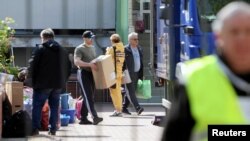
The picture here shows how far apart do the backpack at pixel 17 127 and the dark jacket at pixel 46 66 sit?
0.49 meters

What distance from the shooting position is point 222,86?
275cm

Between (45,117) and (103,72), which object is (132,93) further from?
(45,117)

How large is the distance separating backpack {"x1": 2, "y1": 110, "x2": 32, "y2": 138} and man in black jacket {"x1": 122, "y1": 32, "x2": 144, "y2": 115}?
4.17m

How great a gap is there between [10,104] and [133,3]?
9.90 meters

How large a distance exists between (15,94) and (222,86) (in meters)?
8.51

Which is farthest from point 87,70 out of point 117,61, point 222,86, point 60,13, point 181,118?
point 222,86

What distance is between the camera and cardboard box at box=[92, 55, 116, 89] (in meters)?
12.2

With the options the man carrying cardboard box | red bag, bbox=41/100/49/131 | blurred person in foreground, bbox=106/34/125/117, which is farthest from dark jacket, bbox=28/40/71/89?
blurred person in foreground, bbox=106/34/125/117

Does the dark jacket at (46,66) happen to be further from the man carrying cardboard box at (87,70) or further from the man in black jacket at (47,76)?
the man carrying cardboard box at (87,70)

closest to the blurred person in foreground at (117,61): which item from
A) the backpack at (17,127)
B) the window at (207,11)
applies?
the backpack at (17,127)

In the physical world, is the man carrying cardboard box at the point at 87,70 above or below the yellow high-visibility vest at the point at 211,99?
below

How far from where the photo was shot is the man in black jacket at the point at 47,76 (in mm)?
10594

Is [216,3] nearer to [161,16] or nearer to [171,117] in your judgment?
[161,16]

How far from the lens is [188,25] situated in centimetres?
983
